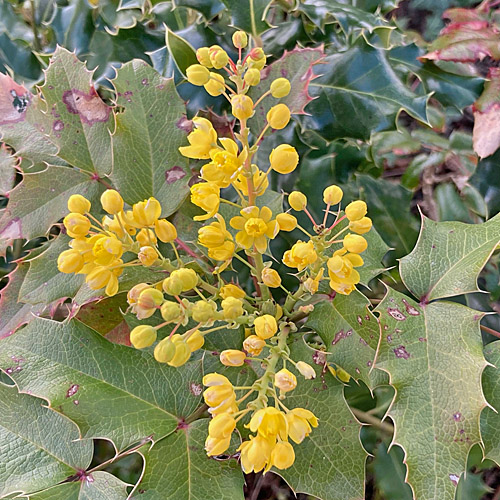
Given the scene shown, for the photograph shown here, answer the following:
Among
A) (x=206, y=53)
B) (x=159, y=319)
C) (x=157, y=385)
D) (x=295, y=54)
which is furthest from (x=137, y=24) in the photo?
(x=157, y=385)

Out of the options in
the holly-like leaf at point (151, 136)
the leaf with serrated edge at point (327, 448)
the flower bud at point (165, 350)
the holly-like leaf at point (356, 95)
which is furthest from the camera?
the holly-like leaf at point (356, 95)

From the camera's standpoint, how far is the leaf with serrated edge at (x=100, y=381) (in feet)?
2.63

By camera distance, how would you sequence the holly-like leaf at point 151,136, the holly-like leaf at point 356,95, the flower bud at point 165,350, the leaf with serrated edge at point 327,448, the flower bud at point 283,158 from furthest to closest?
the holly-like leaf at point 356,95
the holly-like leaf at point 151,136
the leaf with serrated edge at point 327,448
the flower bud at point 283,158
the flower bud at point 165,350

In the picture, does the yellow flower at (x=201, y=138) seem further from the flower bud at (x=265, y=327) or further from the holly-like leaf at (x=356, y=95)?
the holly-like leaf at (x=356, y=95)

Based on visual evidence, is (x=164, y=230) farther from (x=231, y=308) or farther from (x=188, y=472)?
(x=188, y=472)

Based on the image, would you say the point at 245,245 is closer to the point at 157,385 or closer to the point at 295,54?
the point at 157,385

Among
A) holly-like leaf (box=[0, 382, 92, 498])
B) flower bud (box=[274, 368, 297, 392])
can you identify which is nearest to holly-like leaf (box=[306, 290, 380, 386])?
flower bud (box=[274, 368, 297, 392])

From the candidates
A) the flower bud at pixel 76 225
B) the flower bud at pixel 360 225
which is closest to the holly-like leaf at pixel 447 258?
the flower bud at pixel 360 225

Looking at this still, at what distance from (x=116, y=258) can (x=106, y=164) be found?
352 mm

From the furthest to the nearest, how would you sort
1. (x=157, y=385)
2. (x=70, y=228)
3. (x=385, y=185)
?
(x=385, y=185) < (x=157, y=385) < (x=70, y=228)

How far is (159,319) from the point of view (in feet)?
2.91

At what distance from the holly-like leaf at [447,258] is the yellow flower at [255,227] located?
28 cm

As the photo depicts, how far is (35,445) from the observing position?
92 centimetres

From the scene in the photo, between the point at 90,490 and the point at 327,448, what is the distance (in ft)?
1.33
